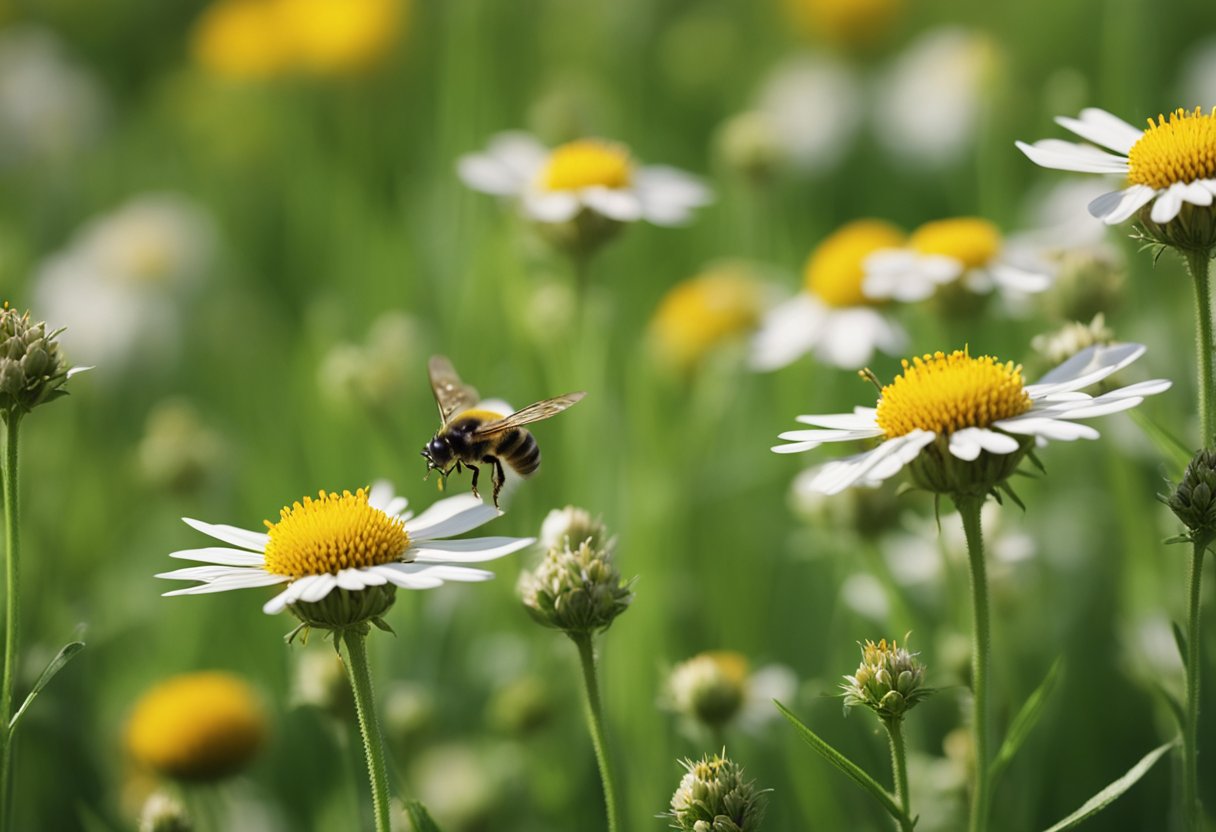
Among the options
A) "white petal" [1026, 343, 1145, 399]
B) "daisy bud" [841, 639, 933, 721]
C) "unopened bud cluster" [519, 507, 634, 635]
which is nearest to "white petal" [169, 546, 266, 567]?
"unopened bud cluster" [519, 507, 634, 635]

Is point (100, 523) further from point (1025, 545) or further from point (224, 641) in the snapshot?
point (1025, 545)

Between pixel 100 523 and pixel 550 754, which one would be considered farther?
pixel 100 523

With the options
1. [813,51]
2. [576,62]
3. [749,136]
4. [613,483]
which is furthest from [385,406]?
[813,51]

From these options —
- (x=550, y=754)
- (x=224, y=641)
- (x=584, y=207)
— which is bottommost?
(x=550, y=754)

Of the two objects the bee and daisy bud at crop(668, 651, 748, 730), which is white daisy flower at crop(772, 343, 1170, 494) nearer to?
daisy bud at crop(668, 651, 748, 730)

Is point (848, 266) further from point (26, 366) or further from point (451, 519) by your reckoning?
point (26, 366)

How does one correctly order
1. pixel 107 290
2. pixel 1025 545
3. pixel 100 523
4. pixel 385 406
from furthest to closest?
pixel 107 290 < pixel 100 523 < pixel 385 406 < pixel 1025 545

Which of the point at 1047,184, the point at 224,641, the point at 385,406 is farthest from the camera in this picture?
the point at 1047,184
